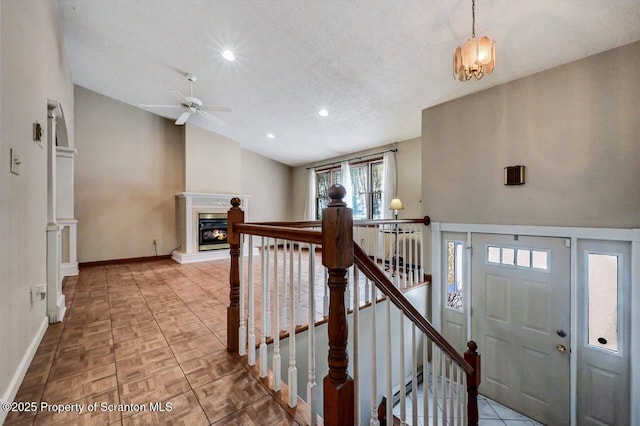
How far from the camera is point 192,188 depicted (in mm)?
5609

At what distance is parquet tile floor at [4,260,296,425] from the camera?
1.33 meters

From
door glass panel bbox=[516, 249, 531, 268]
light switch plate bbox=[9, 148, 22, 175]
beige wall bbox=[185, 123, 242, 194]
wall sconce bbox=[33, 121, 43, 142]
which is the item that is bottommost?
door glass panel bbox=[516, 249, 531, 268]

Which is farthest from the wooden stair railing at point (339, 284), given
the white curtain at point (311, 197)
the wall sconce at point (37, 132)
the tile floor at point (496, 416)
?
the white curtain at point (311, 197)

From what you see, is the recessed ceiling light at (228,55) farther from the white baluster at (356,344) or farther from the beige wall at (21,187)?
the white baluster at (356,344)

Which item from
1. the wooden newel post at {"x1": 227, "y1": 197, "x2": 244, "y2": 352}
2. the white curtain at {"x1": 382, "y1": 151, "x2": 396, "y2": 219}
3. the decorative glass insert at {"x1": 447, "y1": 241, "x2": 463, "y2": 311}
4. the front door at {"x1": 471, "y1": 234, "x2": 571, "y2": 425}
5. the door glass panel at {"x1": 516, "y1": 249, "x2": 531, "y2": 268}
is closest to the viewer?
the wooden newel post at {"x1": 227, "y1": 197, "x2": 244, "y2": 352}

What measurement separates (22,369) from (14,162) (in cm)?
127

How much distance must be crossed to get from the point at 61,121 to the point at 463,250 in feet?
18.8

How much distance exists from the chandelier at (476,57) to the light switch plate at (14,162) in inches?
123

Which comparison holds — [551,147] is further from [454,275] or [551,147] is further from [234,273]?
[234,273]

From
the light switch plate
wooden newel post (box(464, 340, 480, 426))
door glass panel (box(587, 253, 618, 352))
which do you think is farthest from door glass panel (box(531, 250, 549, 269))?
the light switch plate

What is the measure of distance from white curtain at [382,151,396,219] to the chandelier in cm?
340

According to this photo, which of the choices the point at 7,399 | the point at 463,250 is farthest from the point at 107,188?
the point at 463,250

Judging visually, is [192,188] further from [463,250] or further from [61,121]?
[463,250]

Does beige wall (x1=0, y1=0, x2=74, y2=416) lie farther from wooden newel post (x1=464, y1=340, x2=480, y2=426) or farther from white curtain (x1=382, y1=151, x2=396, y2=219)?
white curtain (x1=382, y1=151, x2=396, y2=219)
